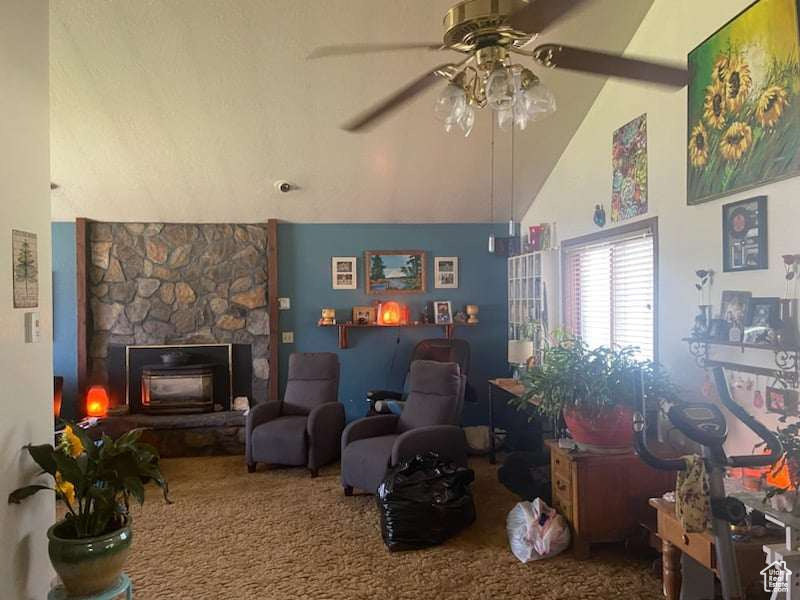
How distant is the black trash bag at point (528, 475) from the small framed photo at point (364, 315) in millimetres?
1988

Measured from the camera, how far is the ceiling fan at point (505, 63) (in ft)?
5.57

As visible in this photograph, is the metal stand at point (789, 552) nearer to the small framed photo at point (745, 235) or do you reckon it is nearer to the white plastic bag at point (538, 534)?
the small framed photo at point (745, 235)

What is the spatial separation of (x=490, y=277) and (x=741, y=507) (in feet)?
13.7

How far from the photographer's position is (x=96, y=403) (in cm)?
518

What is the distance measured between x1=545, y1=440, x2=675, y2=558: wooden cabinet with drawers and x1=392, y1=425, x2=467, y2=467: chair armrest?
3.07 ft

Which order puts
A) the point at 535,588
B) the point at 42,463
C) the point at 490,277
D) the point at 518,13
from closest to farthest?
the point at 518,13 → the point at 42,463 → the point at 535,588 → the point at 490,277

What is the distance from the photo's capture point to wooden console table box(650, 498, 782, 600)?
201 centimetres

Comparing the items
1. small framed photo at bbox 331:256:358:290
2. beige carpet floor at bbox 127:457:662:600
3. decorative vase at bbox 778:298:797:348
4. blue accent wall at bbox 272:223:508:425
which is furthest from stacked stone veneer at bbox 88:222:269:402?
decorative vase at bbox 778:298:797:348

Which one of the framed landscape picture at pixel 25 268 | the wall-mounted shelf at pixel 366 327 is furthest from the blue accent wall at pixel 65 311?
the framed landscape picture at pixel 25 268

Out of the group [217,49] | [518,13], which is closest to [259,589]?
[518,13]

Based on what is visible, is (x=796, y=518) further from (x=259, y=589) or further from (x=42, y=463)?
(x=42, y=463)

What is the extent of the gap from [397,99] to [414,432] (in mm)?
2198

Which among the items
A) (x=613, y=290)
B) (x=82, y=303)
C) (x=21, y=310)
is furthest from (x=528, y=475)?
(x=82, y=303)

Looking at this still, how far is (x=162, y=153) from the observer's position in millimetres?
4430
